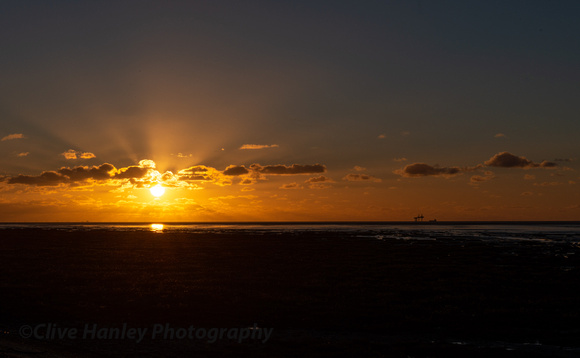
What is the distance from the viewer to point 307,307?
65.2 ft

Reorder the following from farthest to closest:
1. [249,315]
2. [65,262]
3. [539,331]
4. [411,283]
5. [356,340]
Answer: [65,262] < [411,283] < [249,315] < [539,331] < [356,340]

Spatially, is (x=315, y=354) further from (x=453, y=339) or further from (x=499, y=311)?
(x=499, y=311)

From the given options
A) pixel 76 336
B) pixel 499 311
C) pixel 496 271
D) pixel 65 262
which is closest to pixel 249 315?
pixel 76 336

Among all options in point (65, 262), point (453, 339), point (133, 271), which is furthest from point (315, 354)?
point (65, 262)

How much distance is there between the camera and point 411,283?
87.2 feet

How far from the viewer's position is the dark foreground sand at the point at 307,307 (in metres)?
14.1

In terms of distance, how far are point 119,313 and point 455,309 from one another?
46.7ft

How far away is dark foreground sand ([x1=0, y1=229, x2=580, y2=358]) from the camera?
14.1m

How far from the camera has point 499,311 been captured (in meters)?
19.2

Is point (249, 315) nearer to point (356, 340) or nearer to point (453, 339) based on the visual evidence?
point (356, 340)

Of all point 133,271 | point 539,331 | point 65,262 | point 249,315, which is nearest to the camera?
point 539,331

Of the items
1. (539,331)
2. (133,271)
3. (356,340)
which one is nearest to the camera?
(356,340)

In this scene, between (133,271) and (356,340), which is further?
(133,271)

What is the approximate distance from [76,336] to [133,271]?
16.7m
